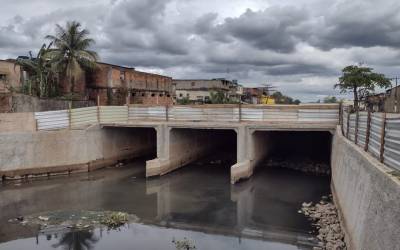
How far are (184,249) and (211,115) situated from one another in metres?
12.9

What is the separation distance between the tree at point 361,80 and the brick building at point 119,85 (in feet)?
68.7

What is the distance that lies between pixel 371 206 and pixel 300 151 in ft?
84.7

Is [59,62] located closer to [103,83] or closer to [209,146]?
[103,83]

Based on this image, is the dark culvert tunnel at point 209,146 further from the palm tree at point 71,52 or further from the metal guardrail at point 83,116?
the palm tree at point 71,52

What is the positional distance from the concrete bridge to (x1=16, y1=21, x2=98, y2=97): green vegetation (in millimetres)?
9941

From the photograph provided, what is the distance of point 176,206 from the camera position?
58.7ft

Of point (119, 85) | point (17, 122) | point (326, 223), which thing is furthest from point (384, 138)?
point (119, 85)

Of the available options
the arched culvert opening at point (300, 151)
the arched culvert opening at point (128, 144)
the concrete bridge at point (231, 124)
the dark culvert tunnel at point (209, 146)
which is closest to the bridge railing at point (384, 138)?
the concrete bridge at point (231, 124)

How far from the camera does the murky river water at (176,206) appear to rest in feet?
44.2

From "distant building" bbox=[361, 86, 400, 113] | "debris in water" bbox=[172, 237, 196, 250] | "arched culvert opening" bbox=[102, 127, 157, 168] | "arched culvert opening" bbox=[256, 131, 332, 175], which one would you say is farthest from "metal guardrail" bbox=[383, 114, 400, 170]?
"arched culvert opening" bbox=[102, 127, 157, 168]

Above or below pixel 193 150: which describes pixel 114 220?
below

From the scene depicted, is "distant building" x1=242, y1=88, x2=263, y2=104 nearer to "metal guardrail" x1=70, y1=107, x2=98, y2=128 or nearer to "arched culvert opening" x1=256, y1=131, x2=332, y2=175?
"arched culvert opening" x1=256, y1=131, x2=332, y2=175

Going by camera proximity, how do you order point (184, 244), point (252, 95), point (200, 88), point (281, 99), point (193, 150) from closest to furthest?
1. point (184, 244)
2. point (193, 150)
3. point (200, 88)
4. point (252, 95)
5. point (281, 99)

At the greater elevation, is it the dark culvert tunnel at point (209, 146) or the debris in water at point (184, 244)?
the dark culvert tunnel at point (209, 146)
